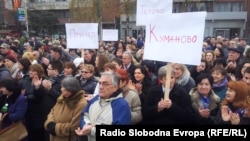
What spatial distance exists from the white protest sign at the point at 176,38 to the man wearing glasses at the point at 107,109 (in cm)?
67

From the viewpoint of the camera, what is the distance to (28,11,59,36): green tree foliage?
4216 centimetres

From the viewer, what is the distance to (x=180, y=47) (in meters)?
3.62

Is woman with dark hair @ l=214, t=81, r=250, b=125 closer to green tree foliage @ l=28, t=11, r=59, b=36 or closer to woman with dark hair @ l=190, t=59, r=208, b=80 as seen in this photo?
woman with dark hair @ l=190, t=59, r=208, b=80

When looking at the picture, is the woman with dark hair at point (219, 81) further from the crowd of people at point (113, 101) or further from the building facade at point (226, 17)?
the building facade at point (226, 17)

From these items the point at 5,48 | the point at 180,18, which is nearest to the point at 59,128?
the point at 180,18

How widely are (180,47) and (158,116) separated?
854 mm

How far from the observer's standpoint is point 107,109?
3381 mm

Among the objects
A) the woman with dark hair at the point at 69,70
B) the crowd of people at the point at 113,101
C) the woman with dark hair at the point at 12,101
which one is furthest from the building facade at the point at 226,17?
the woman with dark hair at the point at 12,101

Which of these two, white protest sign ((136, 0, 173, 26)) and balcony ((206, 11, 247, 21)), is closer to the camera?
white protest sign ((136, 0, 173, 26))

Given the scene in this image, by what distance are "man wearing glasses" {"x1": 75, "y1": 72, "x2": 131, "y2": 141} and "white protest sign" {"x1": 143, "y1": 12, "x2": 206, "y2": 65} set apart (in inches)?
26.3

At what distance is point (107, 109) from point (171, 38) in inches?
42.9

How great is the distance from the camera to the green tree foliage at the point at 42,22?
138 feet

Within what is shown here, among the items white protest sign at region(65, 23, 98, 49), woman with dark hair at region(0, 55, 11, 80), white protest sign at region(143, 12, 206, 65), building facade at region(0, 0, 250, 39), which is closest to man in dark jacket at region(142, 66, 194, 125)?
Result: white protest sign at region(143, 12, 206, 65)

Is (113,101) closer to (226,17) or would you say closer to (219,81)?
(219,81)
